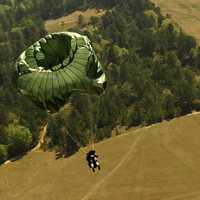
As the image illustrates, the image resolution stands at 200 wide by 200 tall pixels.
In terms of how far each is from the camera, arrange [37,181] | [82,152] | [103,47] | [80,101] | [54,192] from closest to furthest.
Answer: [54,192] → [37,181] → [82,152] → [80,101] → [103,47]

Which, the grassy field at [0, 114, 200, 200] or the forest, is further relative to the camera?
the forest

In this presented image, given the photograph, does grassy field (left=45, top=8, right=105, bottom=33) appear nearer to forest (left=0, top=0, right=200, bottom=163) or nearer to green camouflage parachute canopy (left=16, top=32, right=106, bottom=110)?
forest (left=0, top=0, right=200, bottom=163)

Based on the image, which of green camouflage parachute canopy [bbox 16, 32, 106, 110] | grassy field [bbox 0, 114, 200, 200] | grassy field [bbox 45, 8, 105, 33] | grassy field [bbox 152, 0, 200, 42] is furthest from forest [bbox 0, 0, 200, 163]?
green camouflage parachute canopy [bbox 16, 32, 106, 110]

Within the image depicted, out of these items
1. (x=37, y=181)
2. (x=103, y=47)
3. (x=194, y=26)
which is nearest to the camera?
(x=37, y=181)

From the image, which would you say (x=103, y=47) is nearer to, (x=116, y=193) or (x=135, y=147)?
(x=135, y=147)

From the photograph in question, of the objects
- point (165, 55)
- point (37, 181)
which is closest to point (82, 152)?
point (37, 181)
